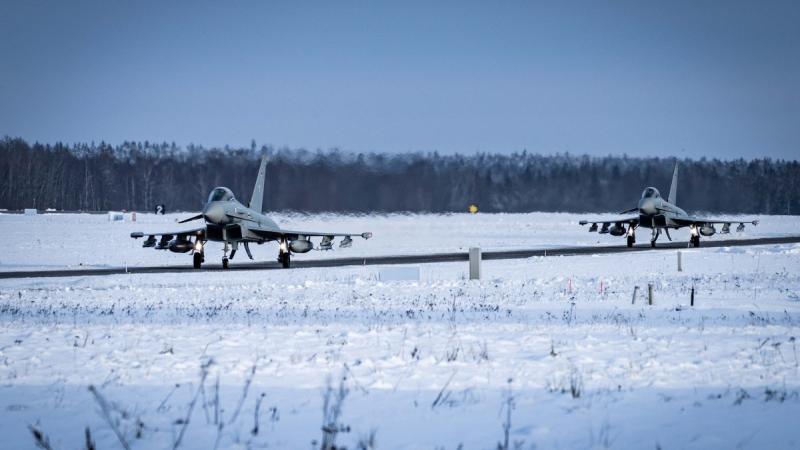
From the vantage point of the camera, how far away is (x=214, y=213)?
3209 centimetres

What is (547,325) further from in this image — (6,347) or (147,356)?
(6,347)

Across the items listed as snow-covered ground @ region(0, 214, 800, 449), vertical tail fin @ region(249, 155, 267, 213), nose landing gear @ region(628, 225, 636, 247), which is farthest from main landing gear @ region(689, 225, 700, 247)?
snow-covered ground @ region(0, 214, 800, 449)

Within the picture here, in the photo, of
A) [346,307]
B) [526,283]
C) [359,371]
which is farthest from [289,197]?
[359,371]

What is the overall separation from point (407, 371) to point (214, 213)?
81.7 ft

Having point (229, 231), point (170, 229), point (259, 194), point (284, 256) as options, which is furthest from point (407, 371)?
point (170, 229)

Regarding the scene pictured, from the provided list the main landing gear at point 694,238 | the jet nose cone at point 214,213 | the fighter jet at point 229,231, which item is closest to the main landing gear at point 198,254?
the fighter jet at point 229,231

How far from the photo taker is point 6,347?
1050cm

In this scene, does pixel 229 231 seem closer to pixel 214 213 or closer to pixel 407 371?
pixel 214 213

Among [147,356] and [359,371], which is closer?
[359,371]

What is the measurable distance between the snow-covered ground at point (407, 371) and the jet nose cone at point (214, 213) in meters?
12.8

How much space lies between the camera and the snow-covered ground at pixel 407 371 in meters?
6.43

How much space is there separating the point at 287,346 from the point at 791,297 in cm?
1425

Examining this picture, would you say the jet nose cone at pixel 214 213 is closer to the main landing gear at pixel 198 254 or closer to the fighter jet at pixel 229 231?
the fighter jet at pixel 229 231

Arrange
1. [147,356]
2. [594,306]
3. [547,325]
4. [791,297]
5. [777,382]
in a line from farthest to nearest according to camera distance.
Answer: [791,297], [594,306], [547,325], [147,356], [777,382]
